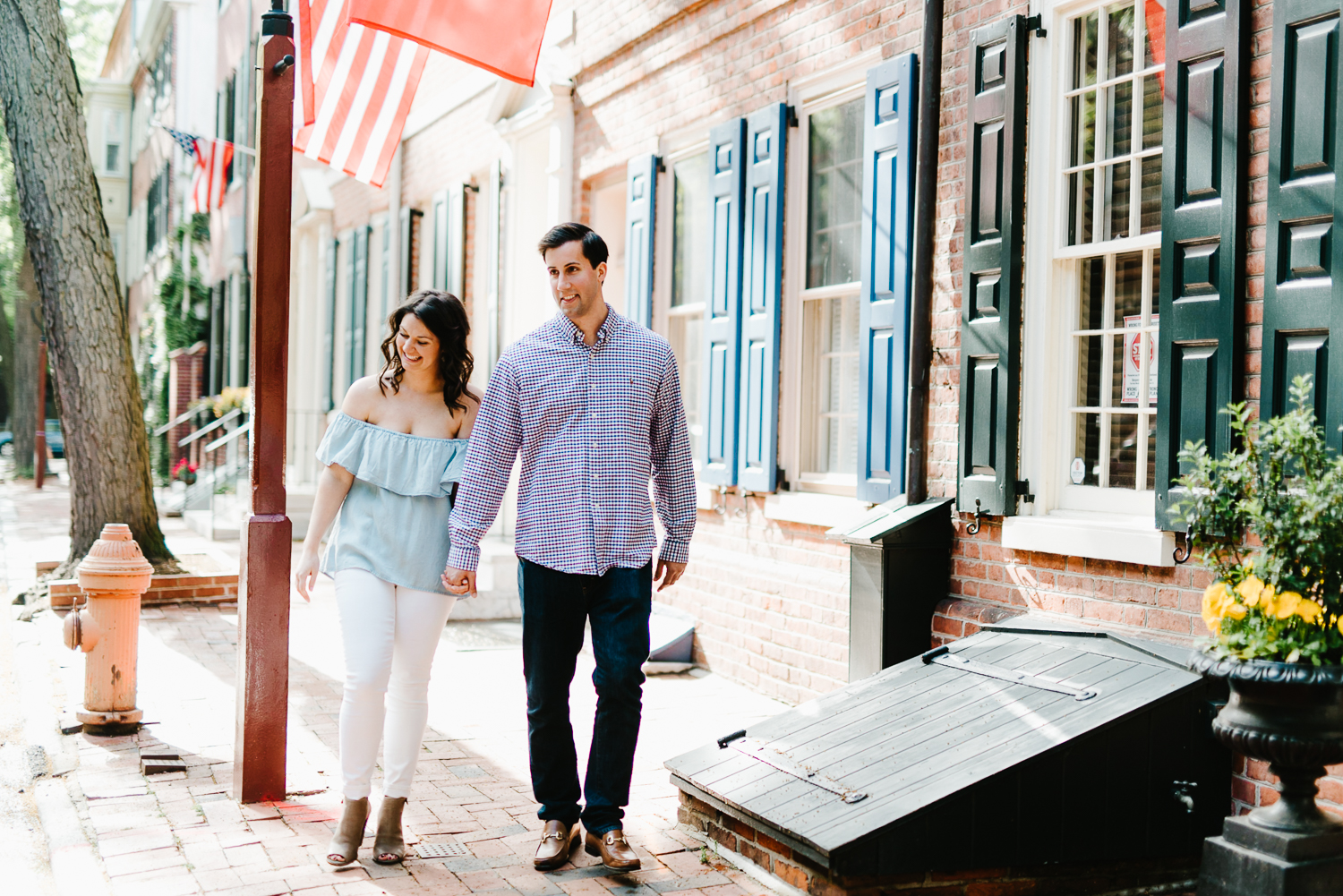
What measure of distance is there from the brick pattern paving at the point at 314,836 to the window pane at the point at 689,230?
3.60m

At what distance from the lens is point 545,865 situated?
151 inches

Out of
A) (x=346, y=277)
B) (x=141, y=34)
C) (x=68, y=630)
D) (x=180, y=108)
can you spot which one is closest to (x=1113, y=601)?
(x=68, y=630)

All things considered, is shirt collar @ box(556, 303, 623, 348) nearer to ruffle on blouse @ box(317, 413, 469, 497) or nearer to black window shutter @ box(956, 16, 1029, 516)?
ruffle on blouse @ box(317, 413, 469, 497)

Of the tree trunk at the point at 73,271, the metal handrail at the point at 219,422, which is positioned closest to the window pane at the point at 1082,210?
the tree trunk at the point at 73,271

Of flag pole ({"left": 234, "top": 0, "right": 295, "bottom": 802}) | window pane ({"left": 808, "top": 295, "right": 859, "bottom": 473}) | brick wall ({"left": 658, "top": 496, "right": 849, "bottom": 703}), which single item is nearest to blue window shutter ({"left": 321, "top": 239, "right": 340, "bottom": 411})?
brick wall ({"left": 658, "top": 496, "right": 849, "bottom": 703})

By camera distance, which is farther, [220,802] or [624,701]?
[220,802]

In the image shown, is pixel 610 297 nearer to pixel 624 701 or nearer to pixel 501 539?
pixel 501 539

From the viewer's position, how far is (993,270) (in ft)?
16.5

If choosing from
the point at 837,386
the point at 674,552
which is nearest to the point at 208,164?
the point at 837,386

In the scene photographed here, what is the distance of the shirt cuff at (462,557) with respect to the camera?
376 cm

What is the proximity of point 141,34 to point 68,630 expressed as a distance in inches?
991

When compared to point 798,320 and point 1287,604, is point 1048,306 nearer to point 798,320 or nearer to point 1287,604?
point 798,320

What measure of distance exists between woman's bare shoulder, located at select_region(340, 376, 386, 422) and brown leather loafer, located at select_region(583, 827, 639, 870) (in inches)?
59.5

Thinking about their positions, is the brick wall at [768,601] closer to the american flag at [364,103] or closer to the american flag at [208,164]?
the american flag at [364,103]
